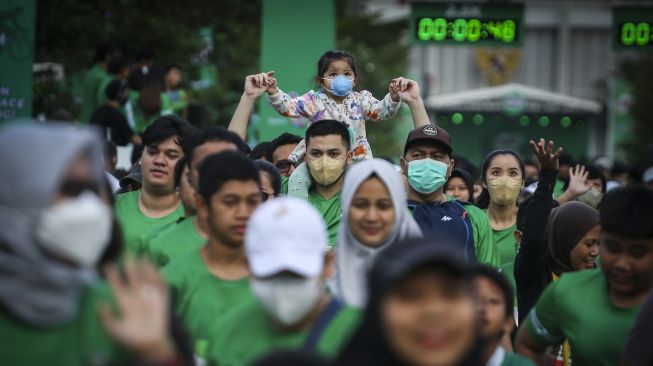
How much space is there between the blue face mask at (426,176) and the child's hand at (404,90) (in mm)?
858

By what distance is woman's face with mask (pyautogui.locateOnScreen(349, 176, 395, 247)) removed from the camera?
267 inches

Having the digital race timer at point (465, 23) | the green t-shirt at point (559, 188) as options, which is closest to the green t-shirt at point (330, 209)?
the green t-shirt at point (559, 188)

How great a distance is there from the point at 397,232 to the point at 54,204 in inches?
104

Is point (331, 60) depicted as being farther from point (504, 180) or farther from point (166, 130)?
point (504, 180)

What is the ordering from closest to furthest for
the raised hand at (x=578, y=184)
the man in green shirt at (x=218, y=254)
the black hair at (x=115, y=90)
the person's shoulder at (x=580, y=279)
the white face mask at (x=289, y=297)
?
the white face mask at (x=289, y=297)
the man in green shirt at (x=218, y=254)
the person's shoulder at (x=580, y=279)
the raised hand at (x=578, y=184)
the black hair at (x=115, y=90)

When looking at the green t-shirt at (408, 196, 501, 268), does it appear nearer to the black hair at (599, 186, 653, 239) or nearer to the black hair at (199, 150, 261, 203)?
the black hair at (599, 186, 653, 239)

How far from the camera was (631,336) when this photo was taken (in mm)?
6191

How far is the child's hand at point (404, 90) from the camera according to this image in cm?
1025

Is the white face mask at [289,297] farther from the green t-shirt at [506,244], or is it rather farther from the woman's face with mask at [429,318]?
the green t-shirt at [506,244]

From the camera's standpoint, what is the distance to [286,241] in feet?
17.6

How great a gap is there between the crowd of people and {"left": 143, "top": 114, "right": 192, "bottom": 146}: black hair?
15mm

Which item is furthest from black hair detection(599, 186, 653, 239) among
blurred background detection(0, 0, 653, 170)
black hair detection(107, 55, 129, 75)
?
black hair detection(107, 55, 129, 75)

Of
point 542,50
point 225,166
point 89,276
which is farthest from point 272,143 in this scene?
point 542,50

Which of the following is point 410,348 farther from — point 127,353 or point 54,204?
point 54,204
